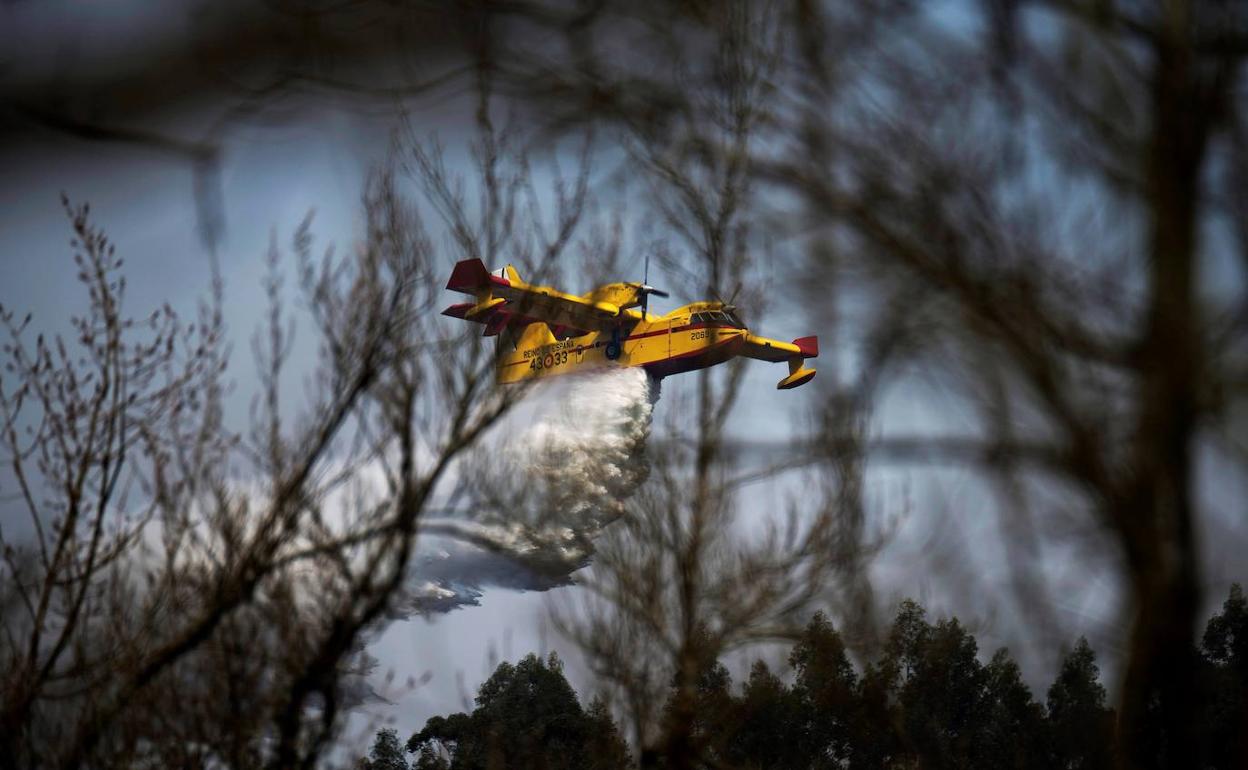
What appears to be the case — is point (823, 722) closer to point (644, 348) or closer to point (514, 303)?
point (644, 348)

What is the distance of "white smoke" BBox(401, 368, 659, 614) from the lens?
912 inches

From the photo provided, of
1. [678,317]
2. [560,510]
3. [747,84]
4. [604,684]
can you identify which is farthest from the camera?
[678,317]

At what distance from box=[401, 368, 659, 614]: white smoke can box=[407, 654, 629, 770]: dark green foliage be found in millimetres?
16707

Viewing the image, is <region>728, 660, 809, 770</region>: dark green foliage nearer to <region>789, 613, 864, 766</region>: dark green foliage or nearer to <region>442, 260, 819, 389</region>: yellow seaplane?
<region>789, 613, 864, 766</region>: dark green foliage

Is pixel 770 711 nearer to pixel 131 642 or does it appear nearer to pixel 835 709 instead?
pixel 835 709

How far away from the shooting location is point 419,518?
9.88 m

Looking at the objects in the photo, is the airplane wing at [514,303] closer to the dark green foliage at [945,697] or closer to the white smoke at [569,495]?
the white smoke at [569,495]

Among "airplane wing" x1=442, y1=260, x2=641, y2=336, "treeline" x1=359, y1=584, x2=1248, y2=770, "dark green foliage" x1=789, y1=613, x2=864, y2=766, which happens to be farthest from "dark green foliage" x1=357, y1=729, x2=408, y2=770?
"airplane wing" x1=442, y1=260, x2=641, y2=336

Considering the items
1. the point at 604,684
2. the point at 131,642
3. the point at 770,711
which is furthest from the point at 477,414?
the point at 770,711

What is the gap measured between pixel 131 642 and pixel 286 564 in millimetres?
1299

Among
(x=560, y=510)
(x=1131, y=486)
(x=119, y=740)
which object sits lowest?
(x=1131, y=486)

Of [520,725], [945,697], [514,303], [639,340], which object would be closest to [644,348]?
[639,340]

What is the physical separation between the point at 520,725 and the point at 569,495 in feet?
80.6

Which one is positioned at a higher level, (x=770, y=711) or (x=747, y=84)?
(x=770, y=711)
